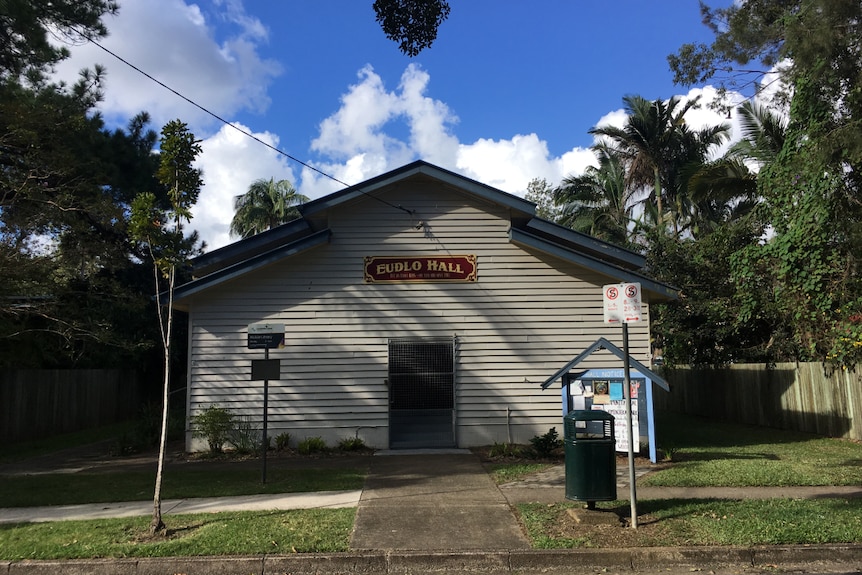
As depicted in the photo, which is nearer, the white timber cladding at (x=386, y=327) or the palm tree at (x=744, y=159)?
the white timber cladding at (x=386, y=327)

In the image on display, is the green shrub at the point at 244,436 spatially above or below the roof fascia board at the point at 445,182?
below

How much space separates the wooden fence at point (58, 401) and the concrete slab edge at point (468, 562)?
37.7 ft

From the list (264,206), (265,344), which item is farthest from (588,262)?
(264,206)

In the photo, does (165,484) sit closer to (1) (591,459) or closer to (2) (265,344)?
(2) (265,344)

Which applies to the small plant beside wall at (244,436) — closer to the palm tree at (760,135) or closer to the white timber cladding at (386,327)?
the white timber cladding at (386,327)

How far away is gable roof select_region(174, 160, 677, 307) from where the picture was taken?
12742mm

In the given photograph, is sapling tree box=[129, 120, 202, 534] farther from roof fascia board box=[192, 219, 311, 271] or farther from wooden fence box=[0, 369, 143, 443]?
wooden fence box=[0, 369, 143, 443]

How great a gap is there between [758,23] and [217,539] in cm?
1167

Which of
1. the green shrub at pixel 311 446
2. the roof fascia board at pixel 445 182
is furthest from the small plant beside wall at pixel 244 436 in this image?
the roof fascia board at pixel 445 182

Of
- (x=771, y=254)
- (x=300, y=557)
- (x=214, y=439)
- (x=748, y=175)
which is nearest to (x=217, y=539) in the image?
(x=300, y=557)

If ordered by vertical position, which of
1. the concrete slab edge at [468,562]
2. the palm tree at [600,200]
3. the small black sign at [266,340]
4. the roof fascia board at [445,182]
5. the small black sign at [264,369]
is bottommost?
the concrete slab edge at [468,562]

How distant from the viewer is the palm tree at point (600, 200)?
1309 inches

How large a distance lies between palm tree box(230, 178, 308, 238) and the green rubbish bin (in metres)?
34.7

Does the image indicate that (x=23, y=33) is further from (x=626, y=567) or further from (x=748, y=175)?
(x=748, y=175)
